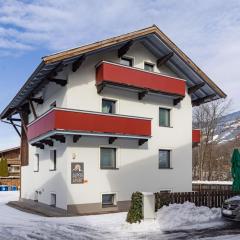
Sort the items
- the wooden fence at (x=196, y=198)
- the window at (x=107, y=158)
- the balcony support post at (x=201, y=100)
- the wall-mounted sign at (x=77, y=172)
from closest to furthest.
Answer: the wooden fence at (x=196, y=198), the wall-mounted sign at (x=77, y=172), the window at (x=107, y=158), the balcony support post at (x=201, y=100)

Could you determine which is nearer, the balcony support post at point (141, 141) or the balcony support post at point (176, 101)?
the balcony support post at point (141, 141)

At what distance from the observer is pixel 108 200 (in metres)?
20.0

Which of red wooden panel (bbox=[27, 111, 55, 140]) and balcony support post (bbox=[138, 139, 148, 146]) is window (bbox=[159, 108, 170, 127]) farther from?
red wooden panel (bbox=[27, 111, 55, 140])

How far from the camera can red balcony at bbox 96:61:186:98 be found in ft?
63.2

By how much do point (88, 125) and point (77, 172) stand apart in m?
2.36

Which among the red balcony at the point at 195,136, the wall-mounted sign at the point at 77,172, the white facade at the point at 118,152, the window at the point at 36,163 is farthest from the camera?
the red balcony at the point at 195,136

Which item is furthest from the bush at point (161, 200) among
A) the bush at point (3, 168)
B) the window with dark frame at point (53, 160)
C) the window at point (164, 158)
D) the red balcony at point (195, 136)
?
the bush at point (3, 168)

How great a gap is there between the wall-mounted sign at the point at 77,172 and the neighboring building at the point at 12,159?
2998 centimetres

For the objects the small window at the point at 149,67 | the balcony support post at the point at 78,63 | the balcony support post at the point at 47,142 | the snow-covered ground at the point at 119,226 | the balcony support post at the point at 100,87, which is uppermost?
the small window at the point at 149,67

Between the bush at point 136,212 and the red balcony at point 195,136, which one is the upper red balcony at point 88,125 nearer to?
the bush at point 136,212

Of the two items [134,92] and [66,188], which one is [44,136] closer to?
[66,188]

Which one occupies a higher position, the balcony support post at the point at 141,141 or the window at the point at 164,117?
the window at the point at 164,117

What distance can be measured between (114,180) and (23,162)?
948 cm

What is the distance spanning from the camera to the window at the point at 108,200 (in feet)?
64.9
